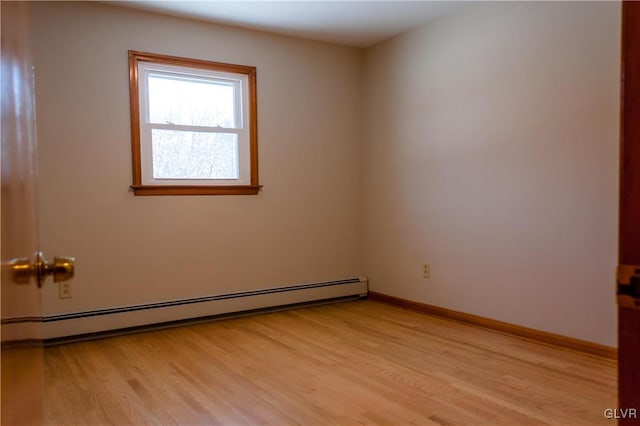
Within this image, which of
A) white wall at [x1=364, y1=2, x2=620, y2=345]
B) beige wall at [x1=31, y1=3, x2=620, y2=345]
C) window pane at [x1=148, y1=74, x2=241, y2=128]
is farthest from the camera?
window pane at [x1=148, y1=74, x2=241, y2=128]

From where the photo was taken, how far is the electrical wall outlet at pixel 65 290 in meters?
3.10

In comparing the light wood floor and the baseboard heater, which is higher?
the baseboard heater

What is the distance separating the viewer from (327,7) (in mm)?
3375

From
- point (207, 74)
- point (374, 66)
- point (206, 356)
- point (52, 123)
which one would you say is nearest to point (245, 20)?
point (207, 74)

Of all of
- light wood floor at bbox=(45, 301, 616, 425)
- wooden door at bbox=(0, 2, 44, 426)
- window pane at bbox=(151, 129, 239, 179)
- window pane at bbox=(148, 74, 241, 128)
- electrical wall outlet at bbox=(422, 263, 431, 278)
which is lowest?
light wood floor at bbox=(45, 301, 616, 425)

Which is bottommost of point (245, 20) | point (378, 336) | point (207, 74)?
point (378, 336)

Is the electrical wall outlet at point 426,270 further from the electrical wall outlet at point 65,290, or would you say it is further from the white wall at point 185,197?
the electrical wall outlet at point 65,290

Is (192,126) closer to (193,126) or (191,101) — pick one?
(193,126)

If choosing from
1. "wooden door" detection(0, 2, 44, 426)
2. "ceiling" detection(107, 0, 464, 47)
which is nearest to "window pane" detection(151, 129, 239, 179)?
"ceiling" detection(107, 0, 464, 47)

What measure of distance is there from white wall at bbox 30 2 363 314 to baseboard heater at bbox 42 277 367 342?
0.06 meters

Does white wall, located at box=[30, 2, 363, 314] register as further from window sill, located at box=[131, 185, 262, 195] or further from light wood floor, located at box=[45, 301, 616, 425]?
light wood floor, located at box=[45, 301, 616, 425]

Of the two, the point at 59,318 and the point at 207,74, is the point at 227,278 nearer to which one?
the point at 59,318

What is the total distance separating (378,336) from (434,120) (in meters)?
1.67

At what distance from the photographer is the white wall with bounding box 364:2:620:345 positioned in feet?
8.85
